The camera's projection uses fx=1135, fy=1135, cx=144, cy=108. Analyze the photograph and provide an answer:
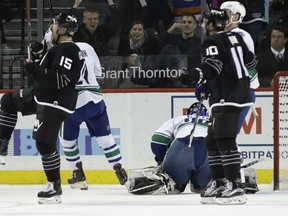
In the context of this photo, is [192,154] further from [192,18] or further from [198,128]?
[192,18]

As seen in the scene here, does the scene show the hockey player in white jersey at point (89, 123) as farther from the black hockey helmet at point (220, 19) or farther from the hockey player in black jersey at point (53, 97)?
the black hockey helmet at point (220, 19)

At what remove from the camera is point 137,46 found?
10.1 metres

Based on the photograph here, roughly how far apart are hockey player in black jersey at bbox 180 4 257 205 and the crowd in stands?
274cm

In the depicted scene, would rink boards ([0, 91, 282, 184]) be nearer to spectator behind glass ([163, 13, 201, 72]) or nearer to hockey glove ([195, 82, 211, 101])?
spectator behind glass ([163, 13, 201, 72])

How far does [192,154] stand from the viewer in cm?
826

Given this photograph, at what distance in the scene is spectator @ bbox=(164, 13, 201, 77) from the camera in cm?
996

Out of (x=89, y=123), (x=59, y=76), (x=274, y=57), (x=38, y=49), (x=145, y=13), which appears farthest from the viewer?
(x=145, y=13)

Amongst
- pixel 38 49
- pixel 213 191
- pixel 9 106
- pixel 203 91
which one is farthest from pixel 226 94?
pixel 9 106

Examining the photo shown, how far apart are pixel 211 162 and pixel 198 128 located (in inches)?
42.1

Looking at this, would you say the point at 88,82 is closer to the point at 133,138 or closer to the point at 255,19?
the point at 133,138

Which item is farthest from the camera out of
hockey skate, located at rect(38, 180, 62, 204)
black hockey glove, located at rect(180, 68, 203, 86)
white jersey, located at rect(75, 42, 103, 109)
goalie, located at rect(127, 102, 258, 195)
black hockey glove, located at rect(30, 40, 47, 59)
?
white jersey, located at rect(75, 42, 103, 109)

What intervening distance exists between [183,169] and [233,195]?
1237 mm

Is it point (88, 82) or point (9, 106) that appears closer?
point (9, 106)

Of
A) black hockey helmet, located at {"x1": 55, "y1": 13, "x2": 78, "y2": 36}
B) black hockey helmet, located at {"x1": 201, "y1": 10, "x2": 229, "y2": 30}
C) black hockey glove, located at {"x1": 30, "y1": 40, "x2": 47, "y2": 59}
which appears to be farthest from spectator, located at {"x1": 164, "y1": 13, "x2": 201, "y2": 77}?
black hockey helmet, located at {"x1": 201, "y1": 10, "x2": 229, "y2": 30}
